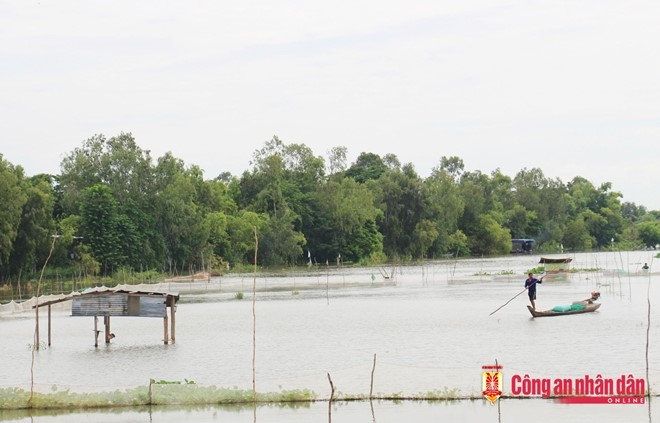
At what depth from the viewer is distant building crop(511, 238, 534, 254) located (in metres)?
139

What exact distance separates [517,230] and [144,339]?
11199cm

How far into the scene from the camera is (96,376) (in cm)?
2664

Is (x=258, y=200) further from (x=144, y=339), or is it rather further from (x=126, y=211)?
(x=144, y=339)

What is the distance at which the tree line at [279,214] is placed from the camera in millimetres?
74750

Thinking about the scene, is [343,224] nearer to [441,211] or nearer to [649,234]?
[441,211]

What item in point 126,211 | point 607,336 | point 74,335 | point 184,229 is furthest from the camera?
point 184,229

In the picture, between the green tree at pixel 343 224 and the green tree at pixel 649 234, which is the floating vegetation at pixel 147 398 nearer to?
the green tree at pixel 343 224

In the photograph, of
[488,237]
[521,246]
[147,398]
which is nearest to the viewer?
[147,398]

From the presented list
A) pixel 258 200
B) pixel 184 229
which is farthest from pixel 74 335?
pixel 258 200

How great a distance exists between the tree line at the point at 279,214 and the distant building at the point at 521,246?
9.79ft

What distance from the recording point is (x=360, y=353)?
101 feet

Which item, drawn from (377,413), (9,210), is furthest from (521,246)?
(377,413)

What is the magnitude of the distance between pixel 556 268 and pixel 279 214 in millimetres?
34435

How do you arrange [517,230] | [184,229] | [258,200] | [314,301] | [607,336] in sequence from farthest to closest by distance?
[517,230]
[258,200]
[184,229]
[314,301]
[607,336]
